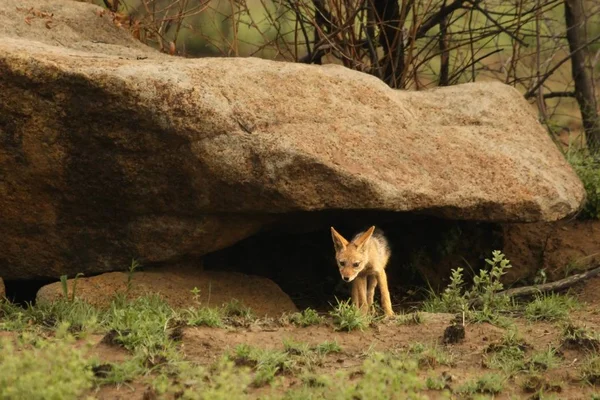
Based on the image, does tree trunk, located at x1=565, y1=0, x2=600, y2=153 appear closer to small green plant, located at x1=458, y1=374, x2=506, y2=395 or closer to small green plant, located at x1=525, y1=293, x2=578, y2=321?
small green plant, located at x1=525, y1=293, x2=578, y2=321

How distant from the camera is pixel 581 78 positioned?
448 inches

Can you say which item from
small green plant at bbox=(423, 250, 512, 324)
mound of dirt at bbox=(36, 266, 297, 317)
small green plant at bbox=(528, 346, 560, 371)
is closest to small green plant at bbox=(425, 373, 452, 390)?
small green plant at bbox=(528, 346, 560, 371)

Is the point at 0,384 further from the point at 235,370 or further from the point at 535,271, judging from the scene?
the point at 535,271

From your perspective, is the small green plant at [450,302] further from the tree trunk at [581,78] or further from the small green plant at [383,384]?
the tree trunk at [581,78]

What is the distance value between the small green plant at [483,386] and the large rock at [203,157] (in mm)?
1928

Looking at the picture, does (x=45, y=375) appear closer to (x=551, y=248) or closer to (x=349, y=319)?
(x=349, y=319)

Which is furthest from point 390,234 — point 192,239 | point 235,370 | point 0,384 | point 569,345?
point 0,384

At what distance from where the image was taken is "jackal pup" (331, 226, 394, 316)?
756 centimetres

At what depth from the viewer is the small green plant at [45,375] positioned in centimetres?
486

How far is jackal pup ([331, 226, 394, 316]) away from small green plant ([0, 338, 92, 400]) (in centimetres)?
261

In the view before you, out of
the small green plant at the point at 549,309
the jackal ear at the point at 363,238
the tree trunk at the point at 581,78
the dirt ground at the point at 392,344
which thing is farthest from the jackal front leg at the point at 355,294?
the tree trunk at the point at 581,78

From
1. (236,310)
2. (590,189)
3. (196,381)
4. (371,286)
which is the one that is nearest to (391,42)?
(590,189)

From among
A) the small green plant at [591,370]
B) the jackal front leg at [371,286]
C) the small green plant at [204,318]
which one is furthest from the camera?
the jackal front leg at [371,286]

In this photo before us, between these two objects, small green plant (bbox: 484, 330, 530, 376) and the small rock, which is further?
the small rock
